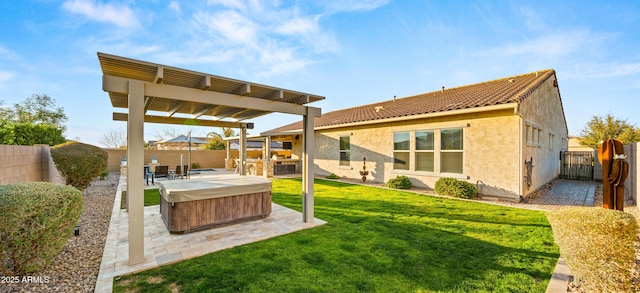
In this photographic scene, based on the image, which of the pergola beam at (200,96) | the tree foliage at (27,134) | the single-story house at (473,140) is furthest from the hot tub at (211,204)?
the tree foliage at (27,134)

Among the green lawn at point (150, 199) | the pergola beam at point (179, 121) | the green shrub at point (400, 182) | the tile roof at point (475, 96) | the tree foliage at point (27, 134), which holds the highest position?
the tile roof at point (475, 96)

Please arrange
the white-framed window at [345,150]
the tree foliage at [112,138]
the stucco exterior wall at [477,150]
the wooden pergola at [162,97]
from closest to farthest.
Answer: the wooden pergola at [162,97] → the stucco exterior wall at [477,150] → the white-framed window at [345,150] → the tree foliage at [112,138]

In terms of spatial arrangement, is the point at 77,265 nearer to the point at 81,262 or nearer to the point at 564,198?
the point at 81,262

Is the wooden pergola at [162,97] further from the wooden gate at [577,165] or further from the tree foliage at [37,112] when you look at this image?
the tree foliage at [37,112]

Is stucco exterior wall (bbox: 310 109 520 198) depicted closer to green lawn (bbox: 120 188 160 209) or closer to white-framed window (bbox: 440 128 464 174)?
white-framed window (bbox: 440 128 464 174)

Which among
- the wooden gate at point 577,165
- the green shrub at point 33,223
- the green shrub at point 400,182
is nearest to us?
the green shrub at point 33,223

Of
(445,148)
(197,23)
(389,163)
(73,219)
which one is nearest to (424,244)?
(73,219)

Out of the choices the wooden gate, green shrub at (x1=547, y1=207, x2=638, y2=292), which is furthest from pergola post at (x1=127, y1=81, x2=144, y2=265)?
the wooden gate

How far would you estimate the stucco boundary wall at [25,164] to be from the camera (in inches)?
193

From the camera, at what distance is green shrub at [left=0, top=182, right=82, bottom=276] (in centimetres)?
276

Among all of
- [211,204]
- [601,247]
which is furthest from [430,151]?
[211,204]

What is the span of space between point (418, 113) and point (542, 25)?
5347 millimetres

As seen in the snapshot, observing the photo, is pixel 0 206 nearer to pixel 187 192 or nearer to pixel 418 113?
pixel 187 192

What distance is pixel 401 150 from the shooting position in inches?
449
